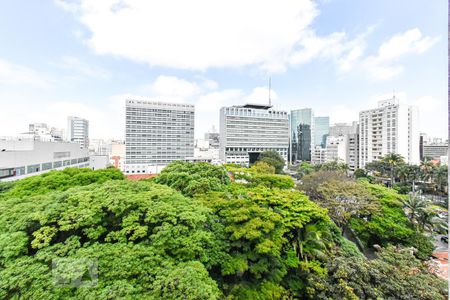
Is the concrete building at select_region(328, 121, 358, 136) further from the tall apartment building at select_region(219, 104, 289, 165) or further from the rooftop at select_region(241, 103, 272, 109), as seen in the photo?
the rooftop at select_region(241, 103, 272, 109)

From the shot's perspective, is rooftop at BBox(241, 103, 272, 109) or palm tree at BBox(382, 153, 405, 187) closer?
palm tree at BBox(382, 153, 405, 187)

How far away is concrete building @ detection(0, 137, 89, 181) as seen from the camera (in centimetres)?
1382

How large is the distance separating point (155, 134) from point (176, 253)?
35.8 m

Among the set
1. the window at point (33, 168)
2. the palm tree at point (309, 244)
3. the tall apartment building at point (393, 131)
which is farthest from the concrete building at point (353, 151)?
the window at point (33, 168)

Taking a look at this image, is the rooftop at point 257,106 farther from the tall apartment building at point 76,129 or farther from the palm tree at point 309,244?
the tall apartment building at point 76,129

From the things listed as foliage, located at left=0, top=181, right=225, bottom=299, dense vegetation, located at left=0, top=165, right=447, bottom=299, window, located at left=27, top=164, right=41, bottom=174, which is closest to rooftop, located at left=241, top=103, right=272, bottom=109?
window, located at left=27, top=164, right=41, bottom=174

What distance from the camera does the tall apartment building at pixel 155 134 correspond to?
35625mm

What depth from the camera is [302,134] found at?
5928cm

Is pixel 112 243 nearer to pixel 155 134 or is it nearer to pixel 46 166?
pixel 46 166

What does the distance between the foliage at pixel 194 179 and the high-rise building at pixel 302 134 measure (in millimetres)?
52594

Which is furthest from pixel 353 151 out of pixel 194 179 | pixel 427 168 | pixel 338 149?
pixel 194 179

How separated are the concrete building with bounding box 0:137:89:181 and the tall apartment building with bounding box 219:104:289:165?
1081 inches

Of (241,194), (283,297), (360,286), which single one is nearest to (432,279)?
(360,286)

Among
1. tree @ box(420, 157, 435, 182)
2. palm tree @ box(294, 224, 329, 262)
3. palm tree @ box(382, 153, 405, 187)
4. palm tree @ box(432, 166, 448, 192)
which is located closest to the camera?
palm tree @ box(294, 224, 329, 262)
